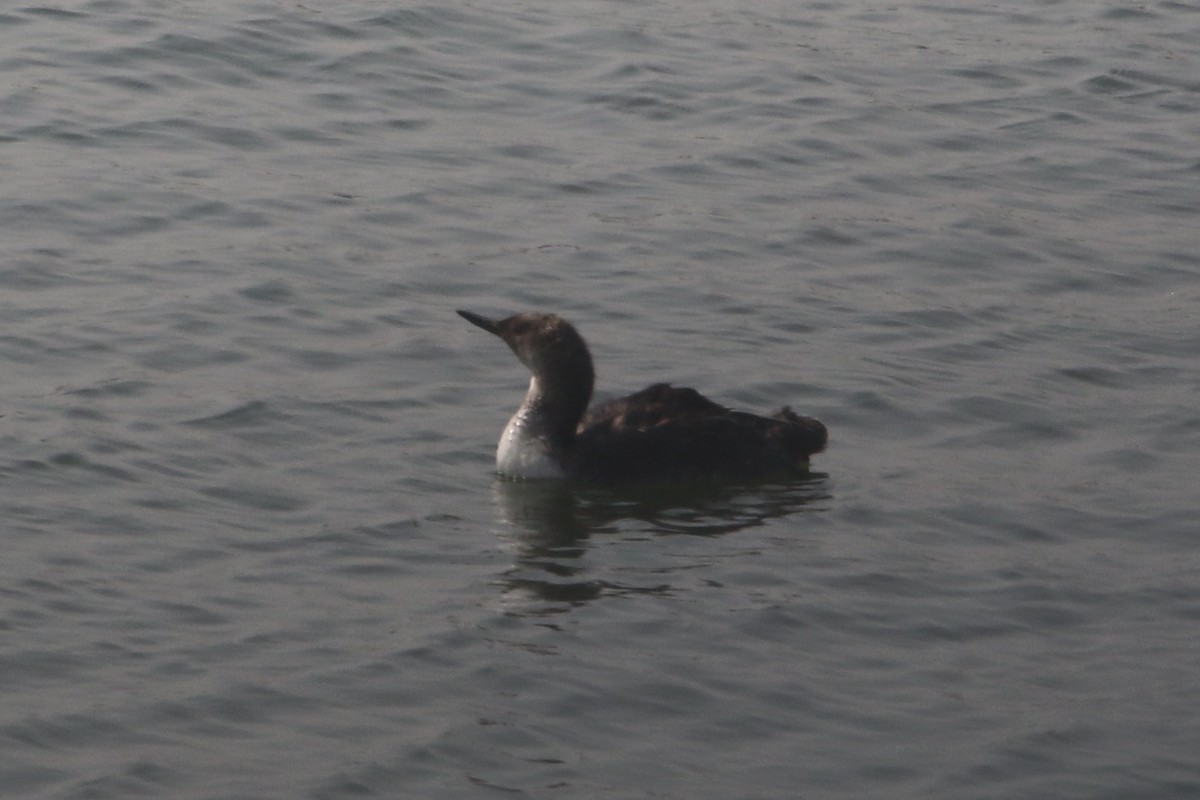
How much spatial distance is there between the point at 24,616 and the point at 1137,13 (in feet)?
50.3

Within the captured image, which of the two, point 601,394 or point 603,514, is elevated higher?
point 601,394

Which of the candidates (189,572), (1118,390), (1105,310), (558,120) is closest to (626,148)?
(558,120)

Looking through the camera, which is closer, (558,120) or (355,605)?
(355,605)

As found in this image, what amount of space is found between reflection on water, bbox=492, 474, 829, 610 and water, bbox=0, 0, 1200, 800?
3 cm

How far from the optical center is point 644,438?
35.0ft

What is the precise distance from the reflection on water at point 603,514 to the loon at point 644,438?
0.26 feet

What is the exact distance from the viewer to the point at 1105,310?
13.2m

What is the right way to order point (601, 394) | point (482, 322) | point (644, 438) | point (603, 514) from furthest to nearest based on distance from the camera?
point (601, 394) → point (482, 322) → point (644, 438) → point (603, 514)

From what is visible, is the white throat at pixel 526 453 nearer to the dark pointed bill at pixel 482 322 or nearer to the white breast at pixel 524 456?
the white breast at pixel 524 456

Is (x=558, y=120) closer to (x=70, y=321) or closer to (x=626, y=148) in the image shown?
(x=626, y=148)

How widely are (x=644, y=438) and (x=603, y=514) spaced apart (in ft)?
1.66

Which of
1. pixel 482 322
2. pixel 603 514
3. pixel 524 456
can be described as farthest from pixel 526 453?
pixel 482 322

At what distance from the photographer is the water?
305 inches

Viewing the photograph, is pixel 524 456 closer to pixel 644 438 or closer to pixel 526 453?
pixel 526 453
